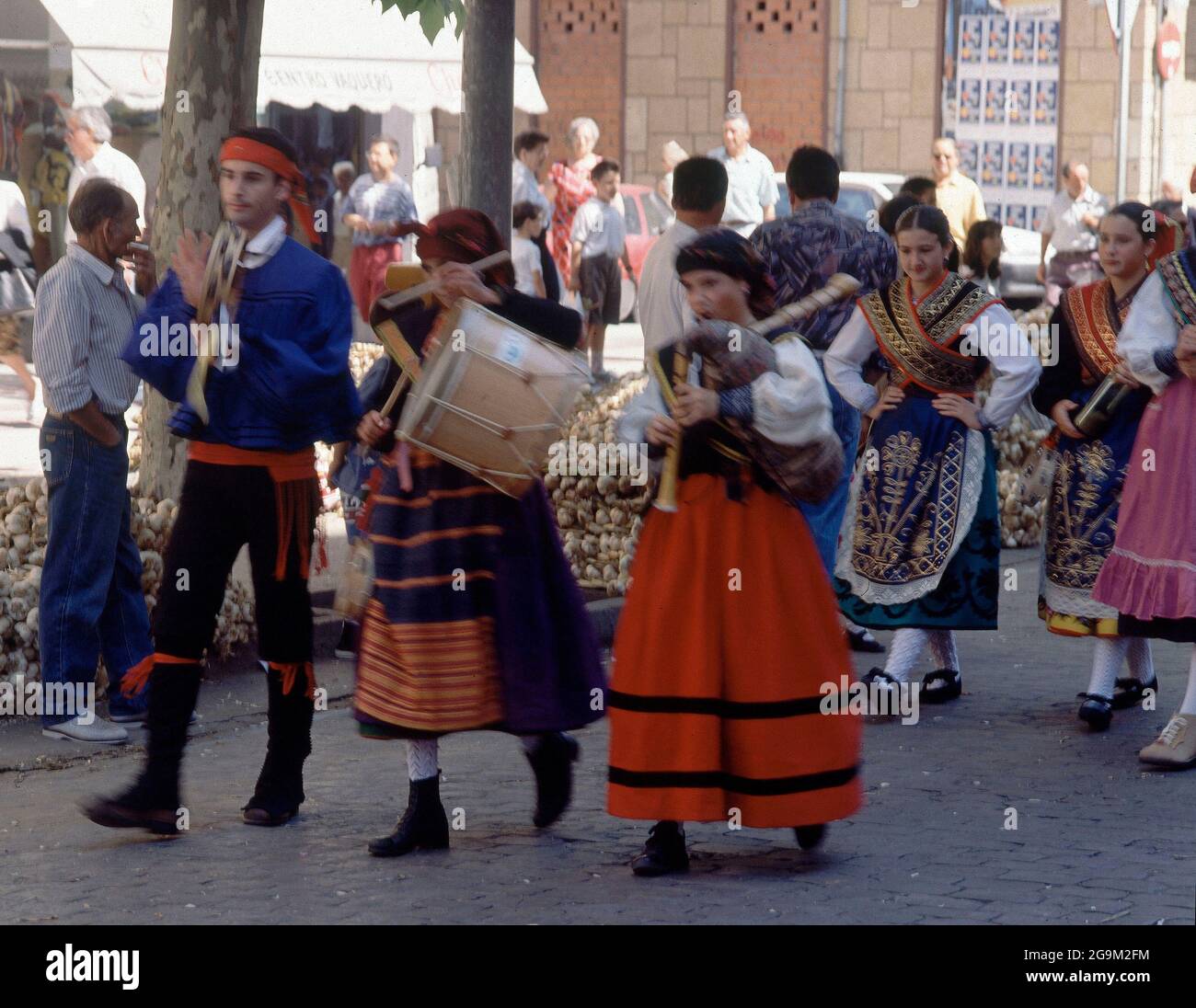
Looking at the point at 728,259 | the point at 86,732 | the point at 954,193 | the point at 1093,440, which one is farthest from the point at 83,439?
the point at 954,193

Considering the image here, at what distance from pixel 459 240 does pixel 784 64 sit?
25394 mm

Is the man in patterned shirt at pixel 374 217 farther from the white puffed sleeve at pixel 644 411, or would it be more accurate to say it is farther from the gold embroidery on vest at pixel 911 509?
the white puffed sleeve at pixel 644 411

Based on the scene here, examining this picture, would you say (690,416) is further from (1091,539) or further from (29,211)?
(29,211)

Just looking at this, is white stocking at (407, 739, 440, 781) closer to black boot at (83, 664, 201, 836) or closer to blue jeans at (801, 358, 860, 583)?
black boot at (83, 664, 201, 836)

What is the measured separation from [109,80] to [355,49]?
112 inches

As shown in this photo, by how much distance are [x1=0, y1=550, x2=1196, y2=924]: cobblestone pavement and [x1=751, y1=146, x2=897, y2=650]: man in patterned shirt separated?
975 mm

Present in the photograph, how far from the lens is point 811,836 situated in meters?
5.98

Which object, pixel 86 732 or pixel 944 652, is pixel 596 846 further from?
pixel 944 652

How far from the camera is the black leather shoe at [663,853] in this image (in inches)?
228

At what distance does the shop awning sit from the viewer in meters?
19.9

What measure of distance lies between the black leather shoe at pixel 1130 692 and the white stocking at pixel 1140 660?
17 mm

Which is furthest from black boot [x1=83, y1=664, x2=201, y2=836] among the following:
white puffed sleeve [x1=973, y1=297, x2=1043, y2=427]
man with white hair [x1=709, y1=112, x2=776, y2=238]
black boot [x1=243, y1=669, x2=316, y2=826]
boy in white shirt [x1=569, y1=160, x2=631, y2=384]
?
boy in white shirt [x1=569, y1=160, x2=631, y2=384]

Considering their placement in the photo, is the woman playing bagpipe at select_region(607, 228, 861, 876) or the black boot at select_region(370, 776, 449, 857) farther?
the black boot at select_region(370, 776, 449, 857)

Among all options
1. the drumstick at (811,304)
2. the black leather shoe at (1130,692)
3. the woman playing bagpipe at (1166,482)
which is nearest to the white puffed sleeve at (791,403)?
the drumstick at (811,304)
